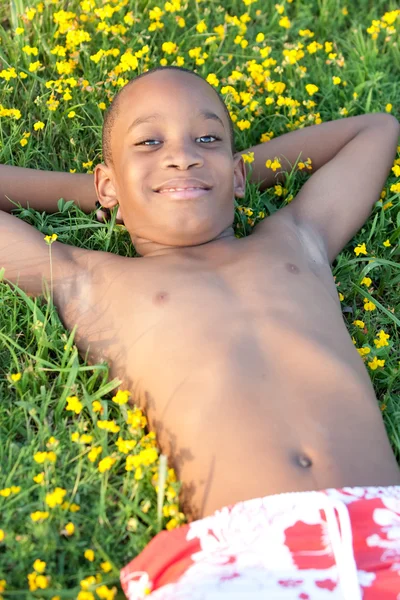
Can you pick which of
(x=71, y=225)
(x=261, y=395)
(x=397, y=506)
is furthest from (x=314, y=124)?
(x=397, y=506)

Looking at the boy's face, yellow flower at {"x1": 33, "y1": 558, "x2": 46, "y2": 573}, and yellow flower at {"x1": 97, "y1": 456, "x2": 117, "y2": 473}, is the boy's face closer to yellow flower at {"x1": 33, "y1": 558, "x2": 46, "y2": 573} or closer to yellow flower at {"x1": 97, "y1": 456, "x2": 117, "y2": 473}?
yellow flower at {"x1": 97, "y1": 456, "x2": 117, "y2": 473}

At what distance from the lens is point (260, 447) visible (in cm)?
248

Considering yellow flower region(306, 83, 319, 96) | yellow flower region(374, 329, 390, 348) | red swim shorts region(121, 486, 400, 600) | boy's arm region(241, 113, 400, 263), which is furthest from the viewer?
yellow flower region(306, 83, 319, 96)

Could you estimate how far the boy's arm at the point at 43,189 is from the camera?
340cm

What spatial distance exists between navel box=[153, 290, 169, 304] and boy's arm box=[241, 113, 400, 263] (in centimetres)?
60

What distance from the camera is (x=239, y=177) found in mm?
3412

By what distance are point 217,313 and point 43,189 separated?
1.17 metres

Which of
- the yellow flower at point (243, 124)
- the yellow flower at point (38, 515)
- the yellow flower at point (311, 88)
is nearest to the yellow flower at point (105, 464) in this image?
the yellow flower at point (38, 515)

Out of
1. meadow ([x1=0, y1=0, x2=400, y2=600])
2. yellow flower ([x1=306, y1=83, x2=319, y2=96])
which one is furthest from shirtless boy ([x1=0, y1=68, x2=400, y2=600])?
yellow flower ([x1=306, y1=83, x2=319, y2=96])

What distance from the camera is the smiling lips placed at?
2.96 metres

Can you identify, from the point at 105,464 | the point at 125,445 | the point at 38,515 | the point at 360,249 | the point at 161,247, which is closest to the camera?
the point at 38,515

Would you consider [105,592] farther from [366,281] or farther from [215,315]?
[366,281]

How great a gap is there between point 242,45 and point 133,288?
194cm

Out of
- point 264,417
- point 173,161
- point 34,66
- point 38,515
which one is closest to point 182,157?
point 173,161
